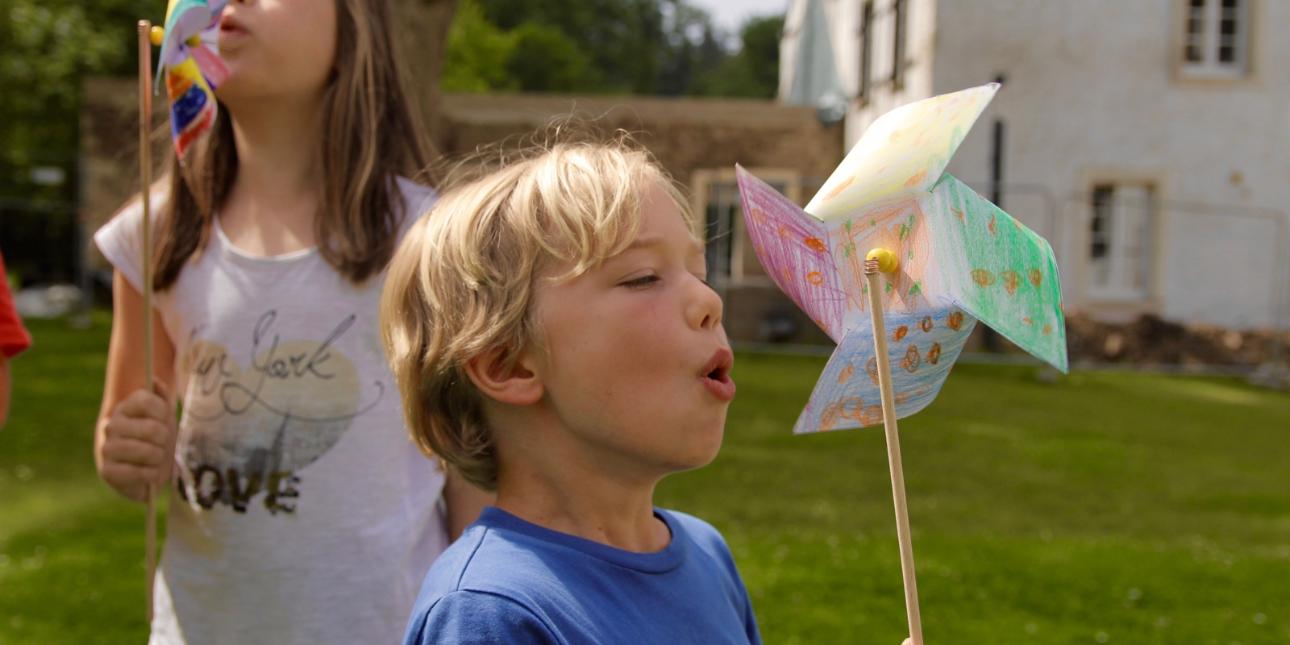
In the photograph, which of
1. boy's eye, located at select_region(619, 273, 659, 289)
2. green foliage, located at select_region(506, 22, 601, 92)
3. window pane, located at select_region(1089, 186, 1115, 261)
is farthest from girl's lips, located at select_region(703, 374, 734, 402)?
green foliage, located at select_region(506, 22, 601, 92)

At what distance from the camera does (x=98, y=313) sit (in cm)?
1730

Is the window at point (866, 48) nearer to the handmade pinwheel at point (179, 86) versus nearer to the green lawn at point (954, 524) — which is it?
the green lawn at point (954, 524)

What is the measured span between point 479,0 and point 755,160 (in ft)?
118

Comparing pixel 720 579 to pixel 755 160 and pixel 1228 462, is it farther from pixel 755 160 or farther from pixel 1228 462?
pixel 755 160

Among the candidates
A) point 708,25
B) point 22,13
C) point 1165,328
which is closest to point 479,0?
point 708,25

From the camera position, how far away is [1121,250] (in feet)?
54.2

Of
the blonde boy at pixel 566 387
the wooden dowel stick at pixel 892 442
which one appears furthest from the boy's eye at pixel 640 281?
the wooden dowel stick at pixel 892 442

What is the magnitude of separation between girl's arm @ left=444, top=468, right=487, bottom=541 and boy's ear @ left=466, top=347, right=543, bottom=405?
54cm

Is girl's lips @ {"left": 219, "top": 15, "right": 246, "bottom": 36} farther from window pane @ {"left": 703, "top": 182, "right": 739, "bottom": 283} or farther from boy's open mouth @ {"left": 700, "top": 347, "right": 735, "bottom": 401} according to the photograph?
window pane @ {"left": 703, "top": 182, "right": 739, "bottom": 283}

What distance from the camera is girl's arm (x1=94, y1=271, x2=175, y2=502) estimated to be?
199 cm

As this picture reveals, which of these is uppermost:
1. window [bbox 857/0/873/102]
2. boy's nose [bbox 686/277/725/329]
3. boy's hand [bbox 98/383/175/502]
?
boy's nose [bbox 686/277/725/329]

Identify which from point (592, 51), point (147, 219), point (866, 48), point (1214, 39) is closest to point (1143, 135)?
point (1214, 39)

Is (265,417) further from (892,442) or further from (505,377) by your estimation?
(892,442)

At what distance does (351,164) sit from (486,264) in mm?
718
